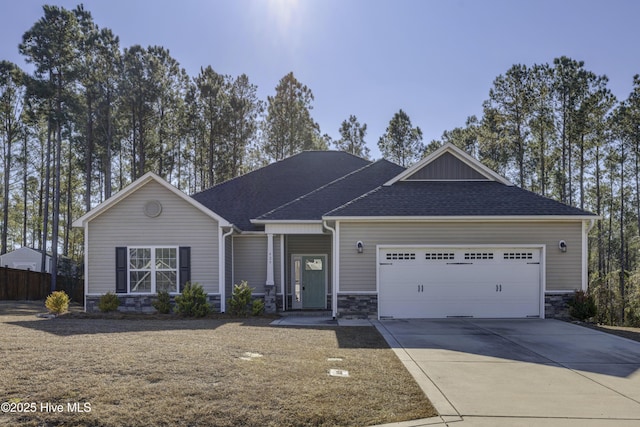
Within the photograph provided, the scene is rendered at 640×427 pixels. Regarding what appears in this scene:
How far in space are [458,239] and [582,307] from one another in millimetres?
3814

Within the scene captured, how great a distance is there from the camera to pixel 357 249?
45.7ft

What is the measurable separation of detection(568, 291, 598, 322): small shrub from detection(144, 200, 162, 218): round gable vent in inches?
489

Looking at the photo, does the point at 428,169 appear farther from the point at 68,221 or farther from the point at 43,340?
the point at 68,221

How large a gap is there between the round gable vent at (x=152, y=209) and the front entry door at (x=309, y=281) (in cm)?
506

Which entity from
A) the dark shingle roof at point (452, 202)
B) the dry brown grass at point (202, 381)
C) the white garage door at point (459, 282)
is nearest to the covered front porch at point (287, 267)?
the dark shingle roof at point (452, 202)

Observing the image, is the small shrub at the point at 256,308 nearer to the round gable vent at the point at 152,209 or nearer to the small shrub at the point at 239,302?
the small shrub at the point at 239,302

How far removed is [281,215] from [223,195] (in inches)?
176

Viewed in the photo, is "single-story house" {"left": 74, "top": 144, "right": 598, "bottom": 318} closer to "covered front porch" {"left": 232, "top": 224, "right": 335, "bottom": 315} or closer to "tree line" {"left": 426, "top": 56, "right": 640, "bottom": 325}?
Result: "covered front porch" {"left": 232, "top": 224, "right": 335, "bottom": 315}

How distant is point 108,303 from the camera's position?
14820 mm

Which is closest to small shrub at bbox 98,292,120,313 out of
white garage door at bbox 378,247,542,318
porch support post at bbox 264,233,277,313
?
porch support post at bbox 264,233,277,313

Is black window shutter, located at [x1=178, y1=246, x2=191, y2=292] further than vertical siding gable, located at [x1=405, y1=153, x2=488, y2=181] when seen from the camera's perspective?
No

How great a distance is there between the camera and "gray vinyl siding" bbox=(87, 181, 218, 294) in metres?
15.3

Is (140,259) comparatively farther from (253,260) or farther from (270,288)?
(270,288)

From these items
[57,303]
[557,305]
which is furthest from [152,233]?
[557,305]
